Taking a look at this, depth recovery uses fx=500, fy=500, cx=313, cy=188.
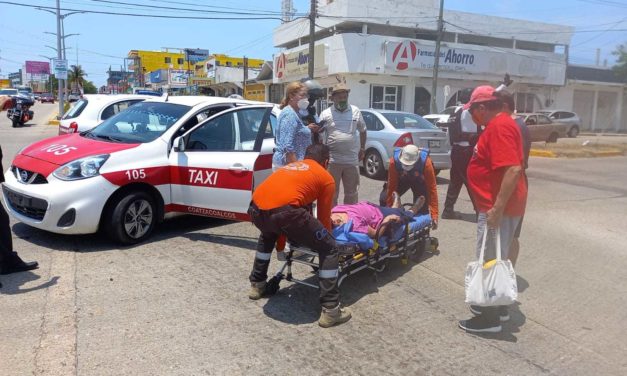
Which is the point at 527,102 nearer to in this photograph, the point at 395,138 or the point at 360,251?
the point at 395,138

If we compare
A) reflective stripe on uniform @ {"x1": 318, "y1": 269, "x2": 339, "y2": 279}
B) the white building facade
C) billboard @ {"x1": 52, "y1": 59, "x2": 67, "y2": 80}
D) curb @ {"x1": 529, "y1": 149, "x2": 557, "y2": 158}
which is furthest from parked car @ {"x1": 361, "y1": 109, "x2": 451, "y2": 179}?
billboard @ {"x1": 52, "y1": 59, "x2": 67, "y2": 80}

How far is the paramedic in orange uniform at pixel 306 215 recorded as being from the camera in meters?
3.69

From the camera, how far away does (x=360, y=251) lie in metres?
4.27

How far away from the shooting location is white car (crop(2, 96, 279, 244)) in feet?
17.0

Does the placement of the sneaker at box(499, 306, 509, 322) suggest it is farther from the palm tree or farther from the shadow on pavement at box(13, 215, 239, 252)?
the palm tree

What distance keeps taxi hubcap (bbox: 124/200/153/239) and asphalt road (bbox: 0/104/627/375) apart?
213 mm

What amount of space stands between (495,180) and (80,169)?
13.5 ft

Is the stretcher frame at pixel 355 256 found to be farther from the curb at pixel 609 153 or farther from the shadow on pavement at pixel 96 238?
the curb at pixel 609 153

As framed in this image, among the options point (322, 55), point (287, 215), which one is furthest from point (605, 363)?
point (322, 55)

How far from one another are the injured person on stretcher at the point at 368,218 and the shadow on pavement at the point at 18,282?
8.54 feet

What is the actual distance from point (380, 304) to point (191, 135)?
3.06 m

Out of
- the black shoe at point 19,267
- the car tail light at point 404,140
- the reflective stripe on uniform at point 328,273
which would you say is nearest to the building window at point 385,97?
the car tail light at point 404,140

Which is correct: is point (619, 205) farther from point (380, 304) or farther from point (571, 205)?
point (380, 304)

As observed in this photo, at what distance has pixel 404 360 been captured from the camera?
3348 mm
